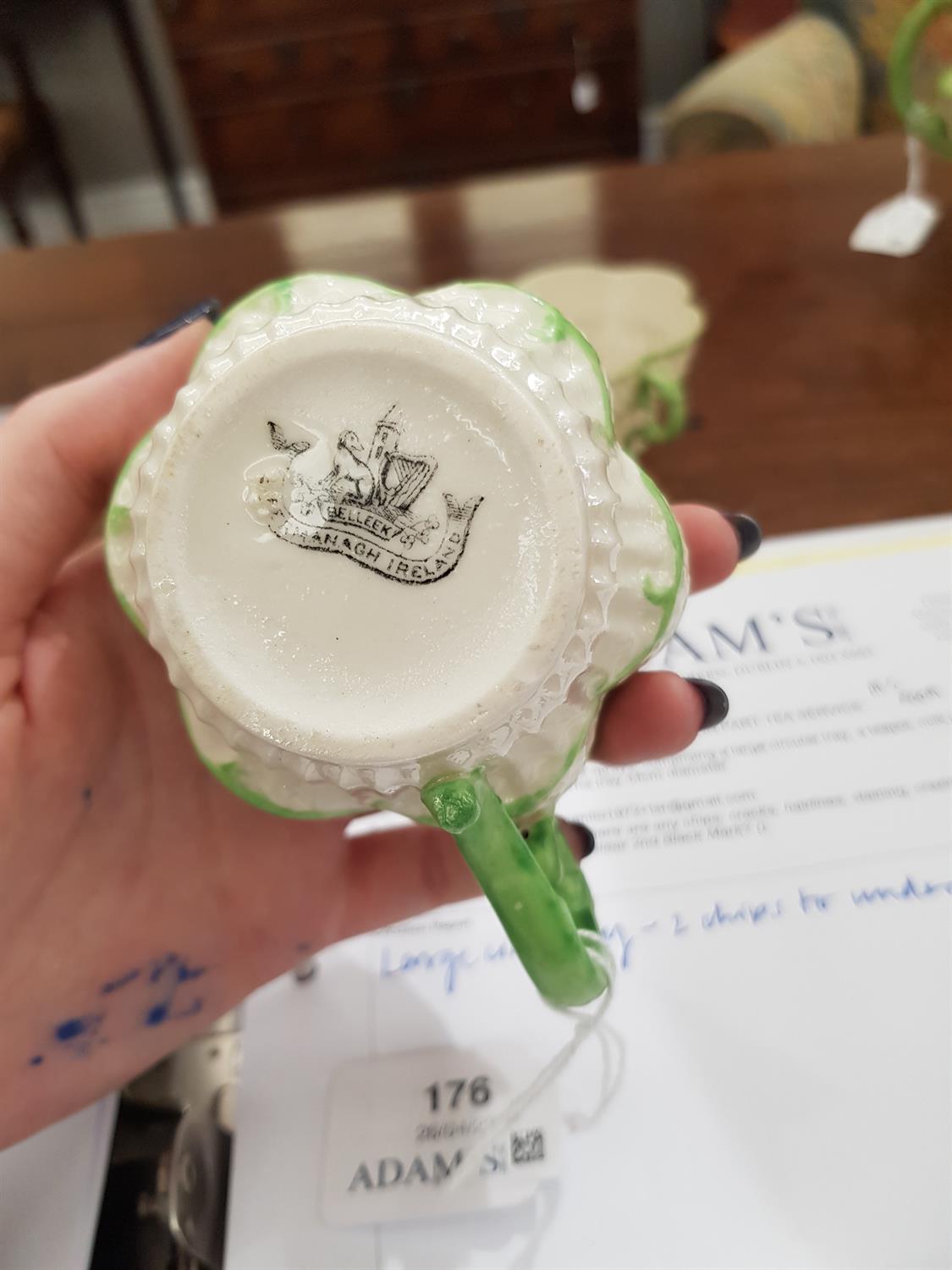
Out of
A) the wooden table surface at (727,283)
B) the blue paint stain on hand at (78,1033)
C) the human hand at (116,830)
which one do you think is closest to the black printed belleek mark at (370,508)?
the human hand at (116,830)

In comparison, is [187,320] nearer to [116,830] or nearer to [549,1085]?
[116,830]

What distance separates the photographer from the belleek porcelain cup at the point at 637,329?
570 mm

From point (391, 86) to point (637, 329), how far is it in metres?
1.41

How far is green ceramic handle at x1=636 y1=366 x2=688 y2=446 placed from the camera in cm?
57

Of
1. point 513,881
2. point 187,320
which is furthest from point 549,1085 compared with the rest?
point 187,320

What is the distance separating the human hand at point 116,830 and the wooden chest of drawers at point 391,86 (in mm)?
1580

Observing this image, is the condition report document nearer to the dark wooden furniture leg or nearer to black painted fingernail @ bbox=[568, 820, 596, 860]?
black painted fingernail @ bbox=[568, 820, 596, 860]

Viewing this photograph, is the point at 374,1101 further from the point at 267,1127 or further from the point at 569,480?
the point at 569,480

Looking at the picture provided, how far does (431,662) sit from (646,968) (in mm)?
217

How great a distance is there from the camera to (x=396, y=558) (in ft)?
0.95

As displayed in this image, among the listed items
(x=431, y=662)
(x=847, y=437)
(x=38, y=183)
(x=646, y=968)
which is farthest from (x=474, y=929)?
(x=38, y=183)

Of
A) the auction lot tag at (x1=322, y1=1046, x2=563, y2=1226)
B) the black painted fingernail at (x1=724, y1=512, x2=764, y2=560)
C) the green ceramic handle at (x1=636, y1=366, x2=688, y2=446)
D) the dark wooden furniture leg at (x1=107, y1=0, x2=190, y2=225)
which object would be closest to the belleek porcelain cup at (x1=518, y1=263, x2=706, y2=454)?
the green ceramic handle at (x1=636, y1=366, x2=688, y2=446)

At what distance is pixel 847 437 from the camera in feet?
2.05

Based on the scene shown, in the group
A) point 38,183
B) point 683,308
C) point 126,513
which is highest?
point 126,513
